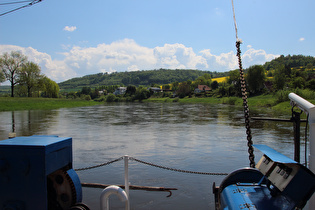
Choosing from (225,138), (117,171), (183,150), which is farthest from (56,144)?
(225,138)

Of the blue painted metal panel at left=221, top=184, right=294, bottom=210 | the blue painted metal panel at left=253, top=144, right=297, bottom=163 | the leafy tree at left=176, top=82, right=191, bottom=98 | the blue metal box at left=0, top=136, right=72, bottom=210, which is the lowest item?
the blue painted metal panel at left=221, top=184, right=294, bottom=210

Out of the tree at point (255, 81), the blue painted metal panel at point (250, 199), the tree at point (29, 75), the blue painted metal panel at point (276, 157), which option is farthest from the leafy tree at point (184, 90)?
the blue painted metal panel at point (276, 157)

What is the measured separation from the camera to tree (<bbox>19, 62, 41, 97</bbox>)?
7431 centimetres

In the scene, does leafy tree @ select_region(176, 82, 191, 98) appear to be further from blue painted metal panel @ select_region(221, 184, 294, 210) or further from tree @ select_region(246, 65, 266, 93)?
blue painted metal panel @ select_region(221, 184, 294, 210)

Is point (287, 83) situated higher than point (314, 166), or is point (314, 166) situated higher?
point (287, 83)

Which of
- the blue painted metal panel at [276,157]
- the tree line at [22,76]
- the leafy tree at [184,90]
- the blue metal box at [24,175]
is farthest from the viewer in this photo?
the leafy tree at [184,90]

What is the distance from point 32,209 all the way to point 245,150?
11849mm

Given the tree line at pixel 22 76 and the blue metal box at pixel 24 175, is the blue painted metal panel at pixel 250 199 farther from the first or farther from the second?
the tree line at pixel 22 76

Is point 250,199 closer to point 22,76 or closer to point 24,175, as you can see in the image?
point 24,175

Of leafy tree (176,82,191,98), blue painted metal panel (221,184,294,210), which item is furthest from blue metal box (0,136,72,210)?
leafy tree (176,82,191,98)

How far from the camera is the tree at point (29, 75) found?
2926 inches

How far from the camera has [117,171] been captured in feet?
32.2

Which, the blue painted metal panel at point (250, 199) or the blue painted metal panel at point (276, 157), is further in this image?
the blue painted metal panel at point (250, 199)

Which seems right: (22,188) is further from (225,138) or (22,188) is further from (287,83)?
(287,83)
